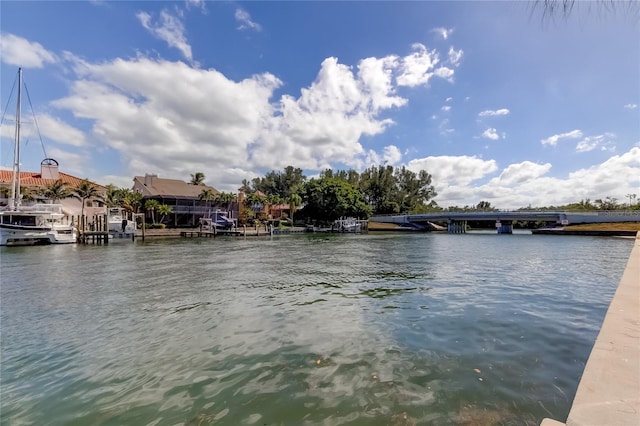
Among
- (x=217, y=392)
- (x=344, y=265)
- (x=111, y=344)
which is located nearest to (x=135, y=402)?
(x=217, y=392)

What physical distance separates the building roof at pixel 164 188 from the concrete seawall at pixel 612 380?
6989 centimetres

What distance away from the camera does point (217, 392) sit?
5.09m

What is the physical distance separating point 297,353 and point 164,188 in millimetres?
70347

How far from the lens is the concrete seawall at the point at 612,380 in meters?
2.94

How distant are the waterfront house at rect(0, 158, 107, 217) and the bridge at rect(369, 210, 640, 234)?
227 feet

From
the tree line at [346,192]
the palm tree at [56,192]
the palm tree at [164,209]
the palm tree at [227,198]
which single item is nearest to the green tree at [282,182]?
the tree line at [346,192]

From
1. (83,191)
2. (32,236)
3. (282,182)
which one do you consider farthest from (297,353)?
(282,182)

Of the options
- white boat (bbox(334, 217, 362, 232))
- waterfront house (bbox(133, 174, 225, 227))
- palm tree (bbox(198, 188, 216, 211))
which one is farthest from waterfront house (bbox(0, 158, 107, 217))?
white boat (bbox(334, 217, 362, 232))

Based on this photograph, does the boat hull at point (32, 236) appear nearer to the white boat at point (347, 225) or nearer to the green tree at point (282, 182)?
the white boat at point (347, 225)

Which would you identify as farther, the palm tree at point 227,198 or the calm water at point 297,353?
the palm tree at point 227,198

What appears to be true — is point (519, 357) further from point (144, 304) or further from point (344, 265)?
point (344, 265)

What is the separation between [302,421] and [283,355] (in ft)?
7.48

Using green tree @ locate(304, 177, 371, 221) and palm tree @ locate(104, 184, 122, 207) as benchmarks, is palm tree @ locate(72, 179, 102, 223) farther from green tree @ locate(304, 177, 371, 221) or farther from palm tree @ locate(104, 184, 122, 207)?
green tree @ locate(304, 177, 371, 221)

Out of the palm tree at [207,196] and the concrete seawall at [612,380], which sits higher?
the palm tree at [207,196]
